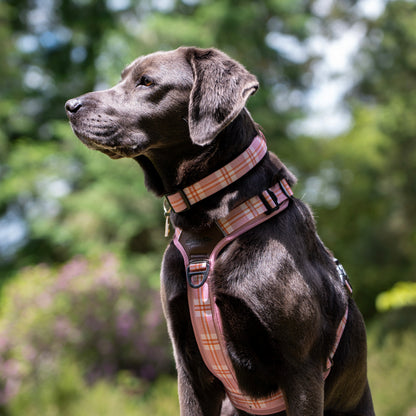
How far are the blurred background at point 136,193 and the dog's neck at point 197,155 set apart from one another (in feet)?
9.38

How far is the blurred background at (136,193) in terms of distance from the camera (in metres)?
6.90

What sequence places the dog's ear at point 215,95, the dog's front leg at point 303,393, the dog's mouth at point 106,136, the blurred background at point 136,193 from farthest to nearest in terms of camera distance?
the blurred background at point 136,193 < the dog's mouth at point 106,136 < the dog's ear at point 215,95 < the dog's front leg at point 303,393

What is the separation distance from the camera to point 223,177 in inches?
74.1

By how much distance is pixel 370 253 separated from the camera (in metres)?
10.2

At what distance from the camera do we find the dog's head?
193 centimetres

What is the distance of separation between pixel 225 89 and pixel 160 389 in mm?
6126

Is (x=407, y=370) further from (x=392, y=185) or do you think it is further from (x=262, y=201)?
(x=262, y=201)

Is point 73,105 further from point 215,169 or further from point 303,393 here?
point 303,393

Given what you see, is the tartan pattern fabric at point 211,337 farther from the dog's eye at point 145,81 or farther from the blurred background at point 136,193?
the blurred background at point 136,193

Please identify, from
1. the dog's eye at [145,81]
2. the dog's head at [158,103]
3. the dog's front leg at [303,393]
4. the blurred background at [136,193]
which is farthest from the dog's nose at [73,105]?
the blurred background at [136,193]

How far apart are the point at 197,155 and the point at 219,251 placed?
39 centimetres

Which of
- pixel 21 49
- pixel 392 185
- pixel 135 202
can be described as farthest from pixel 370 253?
pixel 21 49

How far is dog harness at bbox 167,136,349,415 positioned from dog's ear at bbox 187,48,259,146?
0.52 ft

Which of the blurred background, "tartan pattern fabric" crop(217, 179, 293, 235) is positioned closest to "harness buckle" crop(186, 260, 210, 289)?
"tartan pattern fabric" crop(217, 179, 293, 235)
